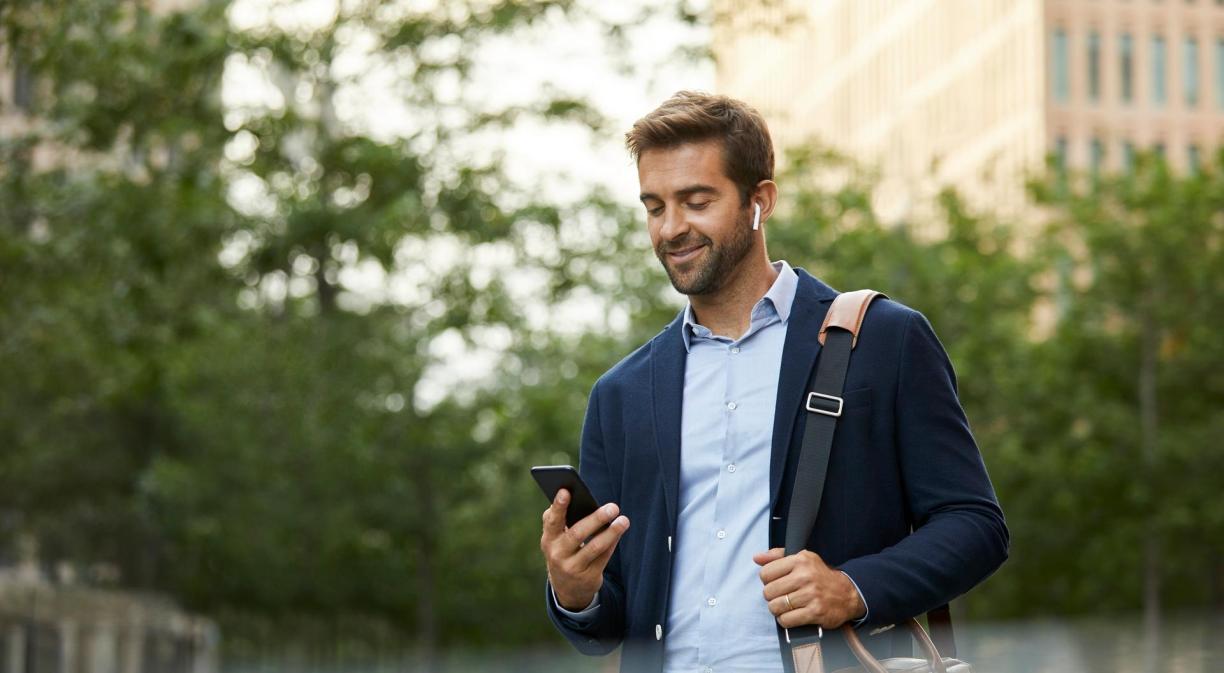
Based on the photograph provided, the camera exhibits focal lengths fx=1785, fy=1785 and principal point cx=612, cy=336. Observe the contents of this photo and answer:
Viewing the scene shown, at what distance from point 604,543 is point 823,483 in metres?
0.38

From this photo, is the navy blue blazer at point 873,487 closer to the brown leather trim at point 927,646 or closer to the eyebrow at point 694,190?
the brown leather trim at point 927,646

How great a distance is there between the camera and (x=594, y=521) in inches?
118

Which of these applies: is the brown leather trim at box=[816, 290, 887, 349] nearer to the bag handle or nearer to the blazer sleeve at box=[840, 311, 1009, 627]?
the blazer sleeve at box=[840, 311, 1009, 627]

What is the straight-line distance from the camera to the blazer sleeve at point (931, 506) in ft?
9.46

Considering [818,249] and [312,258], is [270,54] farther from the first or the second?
[818,249]

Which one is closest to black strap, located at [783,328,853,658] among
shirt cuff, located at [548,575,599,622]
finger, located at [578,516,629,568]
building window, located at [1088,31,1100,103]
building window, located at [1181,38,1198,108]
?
finger, located at [578,516,629,568]

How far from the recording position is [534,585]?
82.5 ft

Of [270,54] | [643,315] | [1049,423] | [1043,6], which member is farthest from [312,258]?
[1043,6]

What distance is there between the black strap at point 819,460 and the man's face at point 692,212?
0.83 ft

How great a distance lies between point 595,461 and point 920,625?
729mm

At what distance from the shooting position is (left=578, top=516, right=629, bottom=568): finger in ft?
9.86

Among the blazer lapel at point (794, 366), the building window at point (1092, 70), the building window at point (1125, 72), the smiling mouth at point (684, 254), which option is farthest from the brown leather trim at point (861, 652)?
the building window at point (1125, 72)

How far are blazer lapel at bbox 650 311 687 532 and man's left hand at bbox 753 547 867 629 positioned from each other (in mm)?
301

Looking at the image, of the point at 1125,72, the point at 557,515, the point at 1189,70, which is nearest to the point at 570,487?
the point at 557,515
